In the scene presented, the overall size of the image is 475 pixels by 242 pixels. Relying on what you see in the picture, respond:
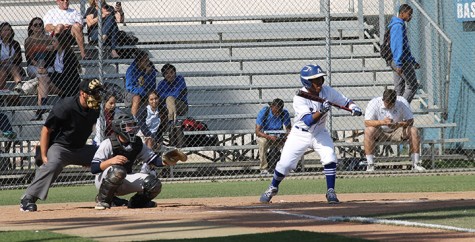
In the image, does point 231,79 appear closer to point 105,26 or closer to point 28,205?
point 105,26

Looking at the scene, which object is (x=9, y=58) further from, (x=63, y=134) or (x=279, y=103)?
(x=63, y=134)

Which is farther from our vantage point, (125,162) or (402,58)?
(402,58)

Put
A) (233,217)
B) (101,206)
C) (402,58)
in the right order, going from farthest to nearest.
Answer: (402,58) < (101,206) < (233,217)

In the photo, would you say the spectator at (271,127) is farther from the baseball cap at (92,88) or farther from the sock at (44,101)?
the baseball cap at (92,88)

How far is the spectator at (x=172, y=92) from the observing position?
61.0 ft

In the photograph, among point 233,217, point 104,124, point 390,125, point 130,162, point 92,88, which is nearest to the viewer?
point 233,217

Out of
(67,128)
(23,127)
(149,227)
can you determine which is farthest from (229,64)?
(149,227)

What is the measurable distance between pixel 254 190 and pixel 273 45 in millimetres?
5973

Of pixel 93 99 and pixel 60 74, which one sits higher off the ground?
pixel 93 99

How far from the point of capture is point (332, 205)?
1247cm

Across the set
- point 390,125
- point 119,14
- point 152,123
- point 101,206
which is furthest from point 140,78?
point 101,206

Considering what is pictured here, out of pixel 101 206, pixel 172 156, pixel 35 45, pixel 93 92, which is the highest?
pixel 93 92

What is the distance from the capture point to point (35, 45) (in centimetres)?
1900

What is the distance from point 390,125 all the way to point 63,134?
731 cm
